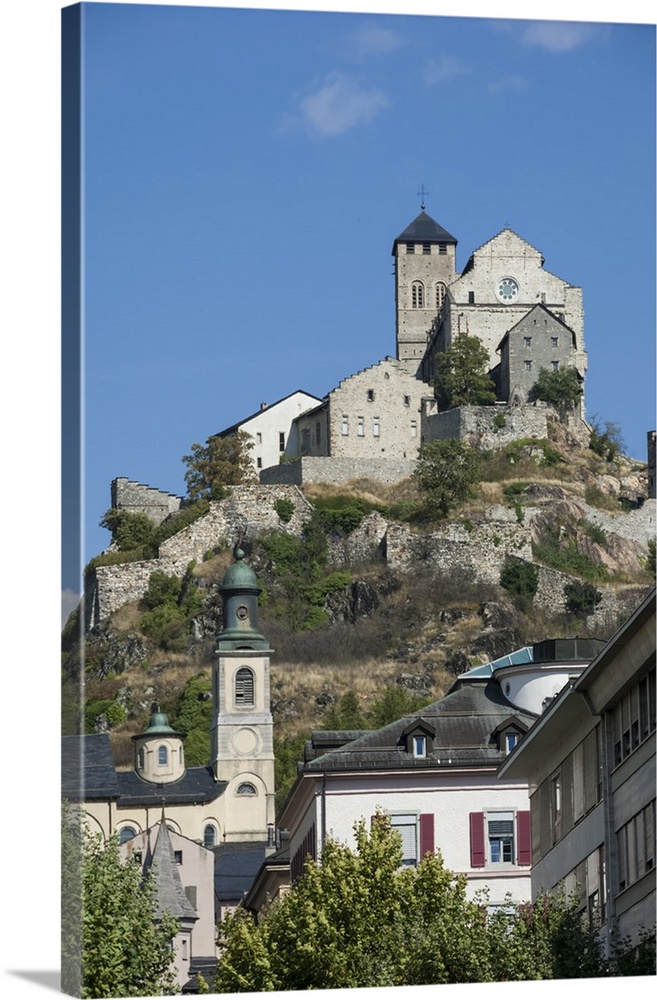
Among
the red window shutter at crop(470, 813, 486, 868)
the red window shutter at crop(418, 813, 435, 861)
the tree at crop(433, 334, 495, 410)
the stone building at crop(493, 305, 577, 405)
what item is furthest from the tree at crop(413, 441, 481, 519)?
the red window shutter at crop(418, 813, 435, 861)

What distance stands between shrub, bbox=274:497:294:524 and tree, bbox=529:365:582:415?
10.7 m

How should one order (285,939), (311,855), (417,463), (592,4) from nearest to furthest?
(592,4) → (285,939) → (311,855) → (417,463)

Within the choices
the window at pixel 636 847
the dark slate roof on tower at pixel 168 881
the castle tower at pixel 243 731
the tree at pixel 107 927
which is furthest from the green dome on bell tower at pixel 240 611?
the window at pixel 636 847

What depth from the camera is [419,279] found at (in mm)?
97250

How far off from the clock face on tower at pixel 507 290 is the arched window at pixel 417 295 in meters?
5.32

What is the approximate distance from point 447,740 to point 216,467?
169 feet

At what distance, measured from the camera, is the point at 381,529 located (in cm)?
8112

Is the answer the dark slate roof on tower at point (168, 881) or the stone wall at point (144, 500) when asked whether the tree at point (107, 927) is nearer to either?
the dark slate roof on tower at point (168, 881)

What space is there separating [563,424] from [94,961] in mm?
67310

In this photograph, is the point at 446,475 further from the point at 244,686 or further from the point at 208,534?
the point at 244,686

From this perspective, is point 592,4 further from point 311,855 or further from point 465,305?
point 465,305

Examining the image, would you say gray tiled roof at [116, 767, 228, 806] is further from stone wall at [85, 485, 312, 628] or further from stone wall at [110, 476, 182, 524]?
stone wall at [110, 476, 182, 524]

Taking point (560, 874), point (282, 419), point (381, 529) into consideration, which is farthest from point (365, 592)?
point (560, 874)

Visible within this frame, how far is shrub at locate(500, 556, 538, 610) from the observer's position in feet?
256
